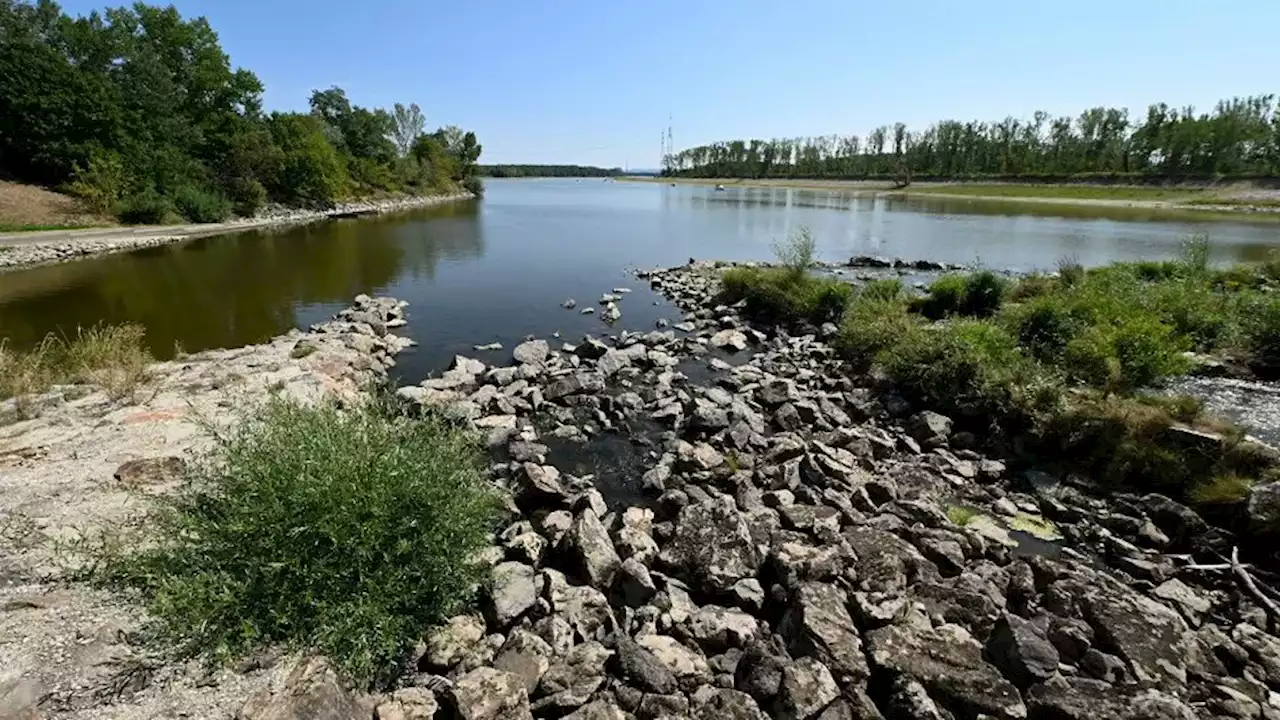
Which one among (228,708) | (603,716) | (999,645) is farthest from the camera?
(999,645)

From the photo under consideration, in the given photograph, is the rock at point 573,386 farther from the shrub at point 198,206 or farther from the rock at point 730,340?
the shrub at point 198,206

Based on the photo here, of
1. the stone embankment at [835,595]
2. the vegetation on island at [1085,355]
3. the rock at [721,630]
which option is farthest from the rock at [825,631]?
the vegetation on island at [1085,355]

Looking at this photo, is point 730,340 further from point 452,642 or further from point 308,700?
point 308,700

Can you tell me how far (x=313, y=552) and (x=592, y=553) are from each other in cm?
306

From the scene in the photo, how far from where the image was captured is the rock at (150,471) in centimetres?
729

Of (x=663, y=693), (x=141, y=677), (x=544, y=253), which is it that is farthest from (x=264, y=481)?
(x=544, y=253)

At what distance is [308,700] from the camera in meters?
4.46

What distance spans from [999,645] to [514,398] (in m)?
9.70

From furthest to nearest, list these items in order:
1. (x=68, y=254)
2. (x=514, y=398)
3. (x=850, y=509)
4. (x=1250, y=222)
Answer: (x=1250, y=222), (x=68, y=254), (x=514, y=398), (x=850, y=509)

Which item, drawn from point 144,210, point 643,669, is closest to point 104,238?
point 144,210

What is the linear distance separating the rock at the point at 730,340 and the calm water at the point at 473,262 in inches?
136

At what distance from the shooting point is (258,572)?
4.95 metres

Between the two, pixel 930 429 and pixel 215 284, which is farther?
pixel 215 284

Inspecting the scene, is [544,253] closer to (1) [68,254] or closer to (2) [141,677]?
(1) [68,254]
